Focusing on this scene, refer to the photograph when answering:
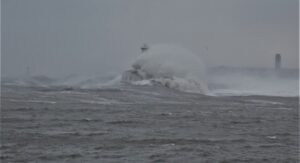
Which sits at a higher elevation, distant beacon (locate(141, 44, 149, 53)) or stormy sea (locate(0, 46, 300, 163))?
distant beacon (locate(141, 44, 149, 53))

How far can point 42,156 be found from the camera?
15.0 m

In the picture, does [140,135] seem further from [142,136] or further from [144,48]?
[144,48]

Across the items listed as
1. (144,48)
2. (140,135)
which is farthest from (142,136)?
(144,48)

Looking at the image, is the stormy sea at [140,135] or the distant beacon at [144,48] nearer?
the stormy sea at [140,135]

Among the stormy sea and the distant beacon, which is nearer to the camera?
the stormy sea

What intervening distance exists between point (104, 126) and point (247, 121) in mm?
7319

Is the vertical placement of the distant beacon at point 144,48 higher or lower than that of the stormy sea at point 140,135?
higher

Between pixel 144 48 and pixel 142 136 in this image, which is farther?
pixel 144 48

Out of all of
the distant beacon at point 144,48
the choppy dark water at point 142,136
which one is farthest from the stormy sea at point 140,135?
the distant beacon at point 144,48

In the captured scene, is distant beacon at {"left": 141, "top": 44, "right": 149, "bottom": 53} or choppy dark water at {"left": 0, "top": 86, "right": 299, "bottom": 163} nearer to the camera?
choppy dark water at {"left": 0, "top": 86, "right": 299, "bottom": 163}

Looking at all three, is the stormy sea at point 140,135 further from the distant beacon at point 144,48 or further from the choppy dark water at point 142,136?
the distant beacon at point 144,48

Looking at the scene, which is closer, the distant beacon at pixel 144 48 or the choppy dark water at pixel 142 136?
the choppy dark water at pixel 142 136

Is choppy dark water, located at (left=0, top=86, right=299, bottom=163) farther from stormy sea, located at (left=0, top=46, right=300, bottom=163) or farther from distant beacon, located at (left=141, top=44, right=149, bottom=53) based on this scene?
distant beacon, located at (left=141, top=44, right=149, bottom=53)

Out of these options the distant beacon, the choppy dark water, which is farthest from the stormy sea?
the distant beacon
